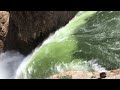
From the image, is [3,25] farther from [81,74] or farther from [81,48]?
[81,74]

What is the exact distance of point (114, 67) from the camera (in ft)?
21.9

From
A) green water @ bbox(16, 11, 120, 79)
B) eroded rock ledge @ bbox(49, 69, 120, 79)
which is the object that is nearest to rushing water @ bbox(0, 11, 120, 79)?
green water @ bbox(16, 11, 120, 79)

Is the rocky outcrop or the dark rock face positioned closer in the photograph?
the dark rock face

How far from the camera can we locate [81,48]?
7.63m

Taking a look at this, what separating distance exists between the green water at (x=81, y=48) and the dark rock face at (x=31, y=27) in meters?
0.43

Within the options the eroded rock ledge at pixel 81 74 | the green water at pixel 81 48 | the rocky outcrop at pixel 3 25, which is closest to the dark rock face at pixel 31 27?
the rocky outcrop at pixel 3 25

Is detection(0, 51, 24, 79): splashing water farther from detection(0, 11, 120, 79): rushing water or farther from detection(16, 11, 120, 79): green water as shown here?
detection(16, 11, 120, 79): green water

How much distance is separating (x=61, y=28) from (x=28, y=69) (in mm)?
2737

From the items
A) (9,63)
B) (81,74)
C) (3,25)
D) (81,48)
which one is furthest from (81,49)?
(3,25)

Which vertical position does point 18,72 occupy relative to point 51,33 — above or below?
below

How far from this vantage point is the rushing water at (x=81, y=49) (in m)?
6.88

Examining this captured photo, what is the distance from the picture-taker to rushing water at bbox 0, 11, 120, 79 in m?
6.88
